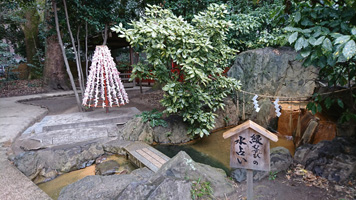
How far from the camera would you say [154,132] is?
5.66m

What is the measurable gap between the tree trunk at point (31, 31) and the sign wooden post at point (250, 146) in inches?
643

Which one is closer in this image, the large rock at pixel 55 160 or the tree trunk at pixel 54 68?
the large rock at pixel 55 160

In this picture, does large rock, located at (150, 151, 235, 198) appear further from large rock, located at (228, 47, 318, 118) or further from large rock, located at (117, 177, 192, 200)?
large rock, located at (228, 47, 318, 118)

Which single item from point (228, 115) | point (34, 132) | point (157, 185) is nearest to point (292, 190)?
point (157, 185)

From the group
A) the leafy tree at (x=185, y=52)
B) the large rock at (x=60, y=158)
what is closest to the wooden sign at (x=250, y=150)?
the leafy tree at (x=185, y=52)

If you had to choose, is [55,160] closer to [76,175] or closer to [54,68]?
[76,175]

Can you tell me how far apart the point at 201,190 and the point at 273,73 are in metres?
5.44

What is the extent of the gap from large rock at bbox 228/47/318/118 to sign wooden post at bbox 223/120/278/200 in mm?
5217

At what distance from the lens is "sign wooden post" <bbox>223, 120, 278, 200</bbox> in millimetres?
2295

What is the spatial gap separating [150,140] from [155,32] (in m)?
2.80

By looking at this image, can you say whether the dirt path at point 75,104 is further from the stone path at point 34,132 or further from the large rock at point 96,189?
the large rock at point 96,189

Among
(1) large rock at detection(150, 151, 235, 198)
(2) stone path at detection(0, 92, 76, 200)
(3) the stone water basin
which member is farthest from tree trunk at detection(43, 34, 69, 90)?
(1) large rock at detection(150, 151, 235, 198)

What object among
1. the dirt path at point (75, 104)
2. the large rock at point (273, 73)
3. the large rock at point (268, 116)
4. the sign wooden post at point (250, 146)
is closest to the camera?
the sign wooden post at point (250, 146)

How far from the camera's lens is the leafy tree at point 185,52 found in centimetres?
434
